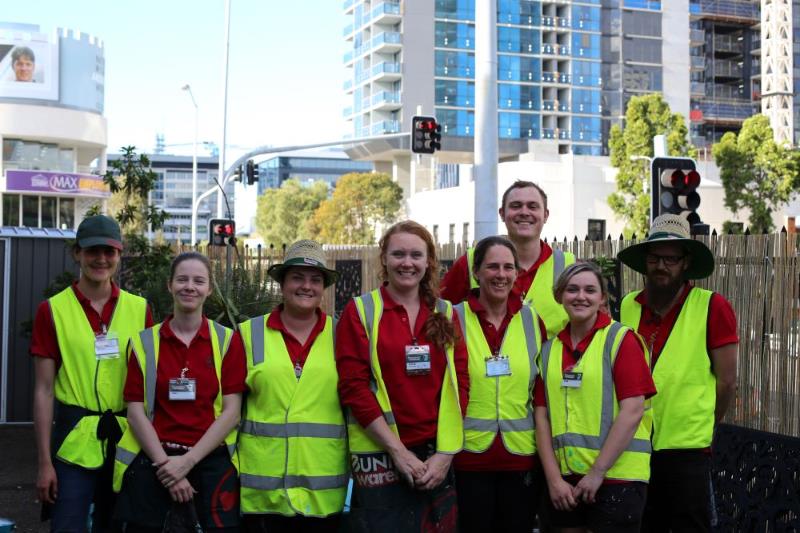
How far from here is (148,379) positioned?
4.79 metres

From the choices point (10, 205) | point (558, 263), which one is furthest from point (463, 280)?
point (10, 205)

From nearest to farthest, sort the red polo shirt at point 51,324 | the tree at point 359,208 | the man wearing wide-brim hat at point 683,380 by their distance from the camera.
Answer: the man wearing wide-brim hat at point 683,380 → the red polo shirt at point 51,324 → the tree at point 359,208

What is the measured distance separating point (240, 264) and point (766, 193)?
50.9 m

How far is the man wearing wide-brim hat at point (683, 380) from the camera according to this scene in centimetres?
498

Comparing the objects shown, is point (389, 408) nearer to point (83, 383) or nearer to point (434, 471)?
point (434, 471)

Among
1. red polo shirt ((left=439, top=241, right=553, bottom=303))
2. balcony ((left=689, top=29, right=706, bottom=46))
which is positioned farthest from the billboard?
balcony ((left=689, top=29, right=706, bottom=46))

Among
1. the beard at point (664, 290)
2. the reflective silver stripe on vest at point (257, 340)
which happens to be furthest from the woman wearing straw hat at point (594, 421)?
the reflective silver stripe on vest at point (257, 340)

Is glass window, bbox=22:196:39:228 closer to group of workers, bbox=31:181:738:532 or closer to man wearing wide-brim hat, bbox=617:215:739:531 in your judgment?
group of workers, bbox=31:181:738:532

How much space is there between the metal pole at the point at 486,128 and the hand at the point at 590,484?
6936mm

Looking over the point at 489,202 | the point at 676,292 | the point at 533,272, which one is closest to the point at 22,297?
the point at 489,202

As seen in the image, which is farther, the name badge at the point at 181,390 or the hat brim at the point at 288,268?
the hat brim at the point at 288,268

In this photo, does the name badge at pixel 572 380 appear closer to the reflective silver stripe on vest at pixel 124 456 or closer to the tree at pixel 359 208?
the reflective silver stripe on vest at pixel 124 456

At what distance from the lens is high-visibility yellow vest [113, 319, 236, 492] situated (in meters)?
4.79

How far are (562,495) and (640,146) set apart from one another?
176ft
